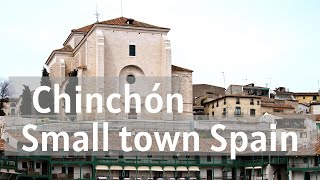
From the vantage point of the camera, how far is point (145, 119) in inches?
2714

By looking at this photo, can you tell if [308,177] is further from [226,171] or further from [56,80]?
[56,80]

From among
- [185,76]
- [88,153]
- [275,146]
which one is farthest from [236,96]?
[88,153]

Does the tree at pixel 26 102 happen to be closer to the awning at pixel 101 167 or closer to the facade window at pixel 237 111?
the awning at pixel 101 167

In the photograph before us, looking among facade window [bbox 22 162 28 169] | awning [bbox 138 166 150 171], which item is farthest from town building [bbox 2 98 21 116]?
awning [bbox 138 166 150 171]

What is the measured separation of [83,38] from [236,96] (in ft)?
61.9

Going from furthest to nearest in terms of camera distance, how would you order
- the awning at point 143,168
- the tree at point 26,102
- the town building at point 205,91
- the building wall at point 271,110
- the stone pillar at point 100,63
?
the town building at point 205,91 < the building wall at point 271,110 < the tree at point 26,102 < the stone pillar at point 100,63 < the awning at point 143,168

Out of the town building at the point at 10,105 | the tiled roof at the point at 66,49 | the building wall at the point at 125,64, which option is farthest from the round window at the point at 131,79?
the town building at the point at 10,105

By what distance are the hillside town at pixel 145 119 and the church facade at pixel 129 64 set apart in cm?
10

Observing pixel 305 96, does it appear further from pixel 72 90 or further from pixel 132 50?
pixel 72 90

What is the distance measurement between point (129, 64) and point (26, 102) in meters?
11.4

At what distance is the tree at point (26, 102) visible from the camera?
71.6 m

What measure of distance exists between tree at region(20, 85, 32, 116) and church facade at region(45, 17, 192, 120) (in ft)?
11.4

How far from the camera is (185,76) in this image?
77.3 metres

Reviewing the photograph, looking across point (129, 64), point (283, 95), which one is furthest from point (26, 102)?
point (283, 95)
